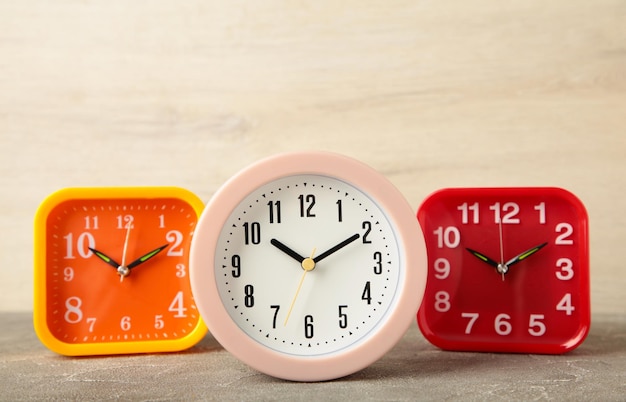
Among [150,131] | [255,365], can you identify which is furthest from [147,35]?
[255,365]

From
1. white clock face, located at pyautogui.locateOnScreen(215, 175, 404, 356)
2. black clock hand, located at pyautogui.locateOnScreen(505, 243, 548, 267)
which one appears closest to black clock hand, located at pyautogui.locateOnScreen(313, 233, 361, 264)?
white clock face, located at pyautogui.locateOnScreen(215, 175, 404, 356)

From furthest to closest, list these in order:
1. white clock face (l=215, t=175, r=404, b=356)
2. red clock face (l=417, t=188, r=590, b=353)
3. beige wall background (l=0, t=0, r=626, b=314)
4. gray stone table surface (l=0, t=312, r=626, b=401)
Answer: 1. beige wall background (l=0, t=0, r=626, b=314)
2. red clock face (l=417, t=188, r=590, b=353)
3. white clock face (l=215, t=175, r=404, b=356)
4. gray stone table surface (l=0, t=312, r=626, b=401)

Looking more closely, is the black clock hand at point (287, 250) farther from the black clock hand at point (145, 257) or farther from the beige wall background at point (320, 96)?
the beige wall background at point (320, 96)

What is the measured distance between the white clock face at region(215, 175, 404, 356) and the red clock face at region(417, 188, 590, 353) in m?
0.19

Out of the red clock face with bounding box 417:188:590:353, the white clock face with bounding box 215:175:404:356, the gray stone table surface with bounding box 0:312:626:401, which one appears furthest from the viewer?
the red clock face with bounding box 417:188:590:353

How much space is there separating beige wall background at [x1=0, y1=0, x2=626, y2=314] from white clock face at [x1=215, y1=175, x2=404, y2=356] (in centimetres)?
53

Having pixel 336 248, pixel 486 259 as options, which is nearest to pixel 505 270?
pixel 486 259

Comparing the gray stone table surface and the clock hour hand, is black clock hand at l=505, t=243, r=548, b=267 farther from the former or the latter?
the gray stone table surface

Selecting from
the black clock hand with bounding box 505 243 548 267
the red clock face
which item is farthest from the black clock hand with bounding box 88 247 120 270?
the black clock hand with bounding box 505 243 548 267

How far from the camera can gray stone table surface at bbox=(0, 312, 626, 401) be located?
1015mm

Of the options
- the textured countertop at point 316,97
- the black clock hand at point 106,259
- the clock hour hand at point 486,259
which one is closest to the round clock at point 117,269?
the black clock hand at point 106,259

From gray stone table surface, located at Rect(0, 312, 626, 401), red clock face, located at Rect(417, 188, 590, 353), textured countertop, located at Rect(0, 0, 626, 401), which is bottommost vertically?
gray stone table surface, located at Rect(0, 312, 626, 401)

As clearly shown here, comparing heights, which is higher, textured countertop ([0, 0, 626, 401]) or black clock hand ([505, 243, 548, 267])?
textured countertop ([0, 0, 626, 401])

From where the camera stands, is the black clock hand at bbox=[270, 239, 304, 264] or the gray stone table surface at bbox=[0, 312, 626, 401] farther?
the black clock hand at bbox=[270, 239, 304, 264]
